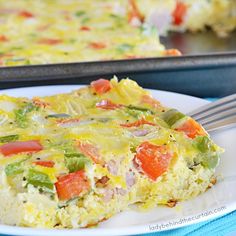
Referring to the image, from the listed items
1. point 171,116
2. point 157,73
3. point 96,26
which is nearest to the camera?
point 171,116

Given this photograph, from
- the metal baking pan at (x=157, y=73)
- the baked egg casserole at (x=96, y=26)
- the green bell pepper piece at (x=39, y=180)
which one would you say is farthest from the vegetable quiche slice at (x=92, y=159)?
the baked egg casserole at (x=96, y=26)

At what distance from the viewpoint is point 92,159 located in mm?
1947

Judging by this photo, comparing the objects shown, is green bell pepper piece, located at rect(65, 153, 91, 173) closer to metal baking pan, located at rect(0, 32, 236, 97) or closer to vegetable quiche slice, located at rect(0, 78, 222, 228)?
vegetable quiche slice, located at rect(0, 78, 222, 228)

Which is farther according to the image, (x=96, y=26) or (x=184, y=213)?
(x=96, y=26)

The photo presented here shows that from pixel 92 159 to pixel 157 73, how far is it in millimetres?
1024

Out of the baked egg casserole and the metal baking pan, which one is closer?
the metal baking pan

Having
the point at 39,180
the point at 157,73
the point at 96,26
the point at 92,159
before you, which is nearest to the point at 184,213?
the point at 92,159

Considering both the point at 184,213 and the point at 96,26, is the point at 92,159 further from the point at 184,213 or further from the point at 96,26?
the point at 96,26

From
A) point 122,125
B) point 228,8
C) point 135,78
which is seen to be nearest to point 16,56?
point 135,78

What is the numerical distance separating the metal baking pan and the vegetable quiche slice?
48cm

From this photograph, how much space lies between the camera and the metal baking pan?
9.20ft

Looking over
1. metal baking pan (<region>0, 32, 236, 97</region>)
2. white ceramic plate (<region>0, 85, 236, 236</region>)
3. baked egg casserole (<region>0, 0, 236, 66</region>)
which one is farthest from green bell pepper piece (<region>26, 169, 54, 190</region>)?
baked egg casserole (<region>0, 0, 236, 66</region>)

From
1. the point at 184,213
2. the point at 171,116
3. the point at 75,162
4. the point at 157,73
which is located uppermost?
the point at 157,73

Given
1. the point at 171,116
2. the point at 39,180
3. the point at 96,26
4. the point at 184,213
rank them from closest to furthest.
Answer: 1. the point at 39,180
2. the point at 184,213
3. the point at 171,116
4. the point at 96,26
